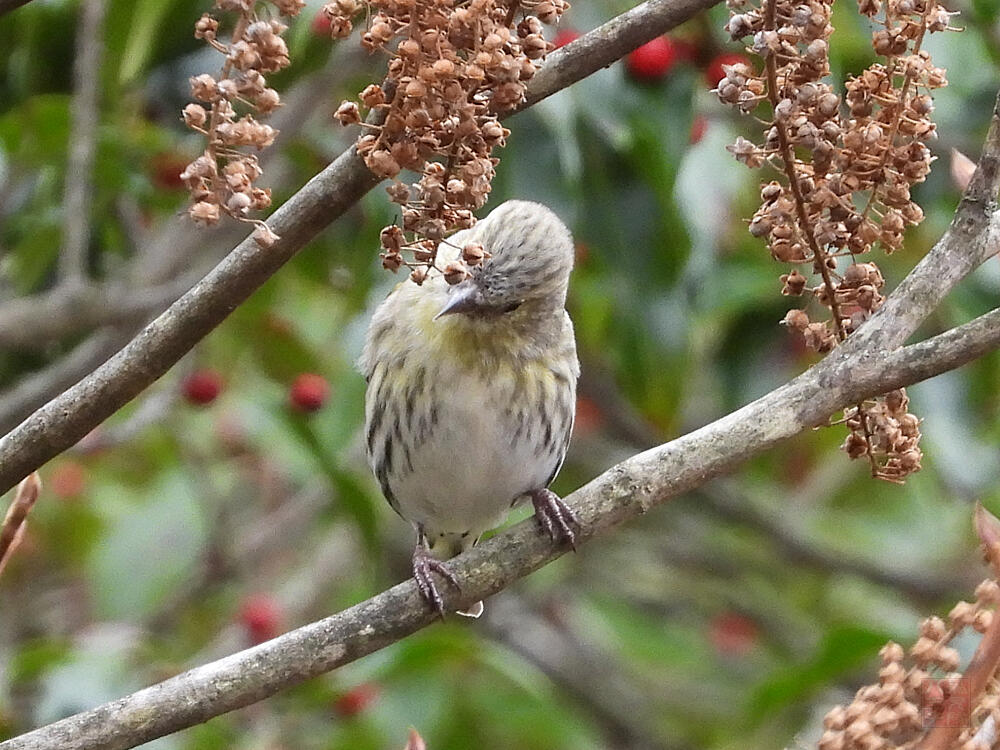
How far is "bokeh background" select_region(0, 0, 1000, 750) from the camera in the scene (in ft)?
9.68

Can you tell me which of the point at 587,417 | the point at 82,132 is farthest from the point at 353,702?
the point at 82,132

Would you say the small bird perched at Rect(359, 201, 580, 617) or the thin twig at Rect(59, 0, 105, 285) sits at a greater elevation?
the thin twig at Rect(59, 0, 105, 285)

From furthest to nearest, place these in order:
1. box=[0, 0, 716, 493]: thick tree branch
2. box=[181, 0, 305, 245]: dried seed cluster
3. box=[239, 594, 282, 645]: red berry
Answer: box=[239, 594, 282, 645]: red berry, box=[0, 0, 716, 493]: thick tree branch, box=[181, 0, 305, 245]: dried seed cluster

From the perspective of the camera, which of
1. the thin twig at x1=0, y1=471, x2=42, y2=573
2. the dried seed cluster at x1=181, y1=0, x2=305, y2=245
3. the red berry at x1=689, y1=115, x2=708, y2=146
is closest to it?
the dried seed cluster at x1=181, y1=0, x2=305, y2=245

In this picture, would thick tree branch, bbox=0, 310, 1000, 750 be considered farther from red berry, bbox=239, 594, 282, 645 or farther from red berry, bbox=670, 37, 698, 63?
red berry, bbox=239, 594, 282, 645

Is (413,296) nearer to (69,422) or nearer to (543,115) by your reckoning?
(543,115)

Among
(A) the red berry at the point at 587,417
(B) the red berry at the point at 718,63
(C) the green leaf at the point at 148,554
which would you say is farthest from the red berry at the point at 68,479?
(B) the red berry at the point at 718,63

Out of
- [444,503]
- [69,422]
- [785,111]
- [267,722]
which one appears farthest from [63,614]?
[785,111]

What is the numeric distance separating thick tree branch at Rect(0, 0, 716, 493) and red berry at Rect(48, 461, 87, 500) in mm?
3249

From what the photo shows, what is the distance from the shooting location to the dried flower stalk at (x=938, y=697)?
1.12 meters

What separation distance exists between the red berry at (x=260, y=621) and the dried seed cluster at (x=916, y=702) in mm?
2745

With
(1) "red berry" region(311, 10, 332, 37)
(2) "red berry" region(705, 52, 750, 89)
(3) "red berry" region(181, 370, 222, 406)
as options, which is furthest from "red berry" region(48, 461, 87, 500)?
(2) "red berry" region(705, 52, 750, 89)

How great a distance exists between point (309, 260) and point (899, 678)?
2.41 metres

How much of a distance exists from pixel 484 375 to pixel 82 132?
86 cm
